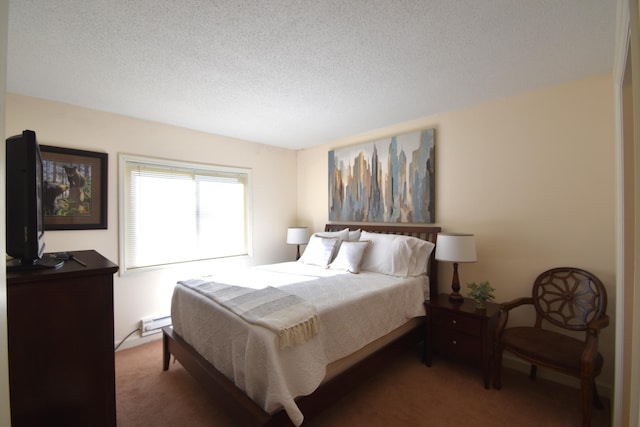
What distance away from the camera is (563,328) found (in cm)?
213

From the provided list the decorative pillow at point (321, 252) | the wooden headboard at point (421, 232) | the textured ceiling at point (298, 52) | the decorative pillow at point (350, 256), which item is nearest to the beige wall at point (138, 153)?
the textured ceiling at point (298, 52)

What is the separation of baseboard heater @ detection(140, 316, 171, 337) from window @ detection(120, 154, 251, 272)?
2.03 ft

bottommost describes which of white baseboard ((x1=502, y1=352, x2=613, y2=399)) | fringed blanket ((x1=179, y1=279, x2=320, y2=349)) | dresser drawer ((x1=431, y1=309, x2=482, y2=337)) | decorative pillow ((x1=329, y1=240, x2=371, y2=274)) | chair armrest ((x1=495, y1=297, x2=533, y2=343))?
white baseboard ((x1=502, y1=352, x2=613, y2=399))

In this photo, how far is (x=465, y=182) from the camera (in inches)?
109

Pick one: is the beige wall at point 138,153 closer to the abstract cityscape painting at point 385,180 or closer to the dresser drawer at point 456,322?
the abstract cityscape painting at point 385,180

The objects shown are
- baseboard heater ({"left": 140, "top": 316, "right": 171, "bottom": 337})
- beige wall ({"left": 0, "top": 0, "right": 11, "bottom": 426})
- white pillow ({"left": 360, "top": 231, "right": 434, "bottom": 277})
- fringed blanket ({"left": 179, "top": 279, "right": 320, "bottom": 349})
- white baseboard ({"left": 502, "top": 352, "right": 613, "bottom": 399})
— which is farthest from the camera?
baseboard heater ({"left": 140, "top": 316, "right": 171, "bottom": 337})

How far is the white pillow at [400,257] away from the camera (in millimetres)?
2697

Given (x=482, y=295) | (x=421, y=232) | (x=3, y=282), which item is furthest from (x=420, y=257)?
(x=3, y=282)

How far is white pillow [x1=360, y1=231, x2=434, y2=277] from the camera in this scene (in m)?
2.70

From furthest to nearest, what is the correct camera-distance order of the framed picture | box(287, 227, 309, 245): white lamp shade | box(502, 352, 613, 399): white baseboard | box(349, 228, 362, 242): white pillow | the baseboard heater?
1. box(287, 227, 309, 245): white lamp shade
2. box(349, 228, 362, 242): white pillow
3. the baseboard heater
4. the framed picture
5. box(502, 352, 613, 399): white baseboard

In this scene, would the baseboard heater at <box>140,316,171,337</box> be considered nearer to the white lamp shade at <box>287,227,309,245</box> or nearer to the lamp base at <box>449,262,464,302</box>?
the white lamp shade at <box>287,227,309,245</box>

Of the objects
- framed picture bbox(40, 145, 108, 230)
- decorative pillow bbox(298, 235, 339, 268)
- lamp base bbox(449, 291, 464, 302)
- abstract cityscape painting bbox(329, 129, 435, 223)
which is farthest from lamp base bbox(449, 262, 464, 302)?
framed picture bbox(40, 145, 108, 230)

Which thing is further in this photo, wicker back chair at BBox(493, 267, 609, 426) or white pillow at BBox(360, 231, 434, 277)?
white pillow at BBox(360, 231, 434, 277)

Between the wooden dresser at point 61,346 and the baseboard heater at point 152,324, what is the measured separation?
227cm
